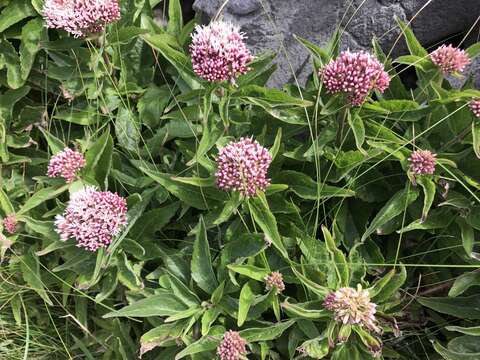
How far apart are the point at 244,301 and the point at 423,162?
94 centimetres

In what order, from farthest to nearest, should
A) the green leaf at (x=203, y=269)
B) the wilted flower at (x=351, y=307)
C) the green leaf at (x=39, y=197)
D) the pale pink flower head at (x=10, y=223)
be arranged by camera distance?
the pale pink flower head at (x=10, y=223)
the green leaf at (x=39, y=197)
the green leaf at (x=203, y=269)
the wilted flower at (x=351, y=307)

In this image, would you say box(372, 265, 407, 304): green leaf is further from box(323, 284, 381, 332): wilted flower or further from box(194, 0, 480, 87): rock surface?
box(194, 0, 480, 87): rock surface

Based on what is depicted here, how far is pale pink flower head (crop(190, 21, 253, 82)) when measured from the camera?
89.2 inches

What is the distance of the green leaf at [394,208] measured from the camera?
229 centimetres

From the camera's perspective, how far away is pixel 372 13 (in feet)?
9.46

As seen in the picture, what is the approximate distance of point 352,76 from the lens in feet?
7.32

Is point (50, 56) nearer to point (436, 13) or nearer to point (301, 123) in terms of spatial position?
point (301, 123)

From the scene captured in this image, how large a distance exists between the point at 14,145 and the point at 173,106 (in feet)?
3.23

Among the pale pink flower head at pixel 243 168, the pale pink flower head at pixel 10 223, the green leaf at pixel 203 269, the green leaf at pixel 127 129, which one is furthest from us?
the green leaf at pixel 127 129

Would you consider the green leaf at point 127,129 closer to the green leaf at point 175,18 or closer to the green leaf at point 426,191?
the green leaf at point 175,18

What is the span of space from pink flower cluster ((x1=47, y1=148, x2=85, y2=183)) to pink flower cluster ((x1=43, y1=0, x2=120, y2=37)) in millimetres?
585

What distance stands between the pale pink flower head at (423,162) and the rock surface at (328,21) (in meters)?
0.83

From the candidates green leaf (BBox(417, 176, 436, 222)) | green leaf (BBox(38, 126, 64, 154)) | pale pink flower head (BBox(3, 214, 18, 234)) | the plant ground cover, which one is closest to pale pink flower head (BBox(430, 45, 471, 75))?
the plant ground cover

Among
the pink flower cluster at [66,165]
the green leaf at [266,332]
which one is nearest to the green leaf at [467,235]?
the green leaf at [266,332]
